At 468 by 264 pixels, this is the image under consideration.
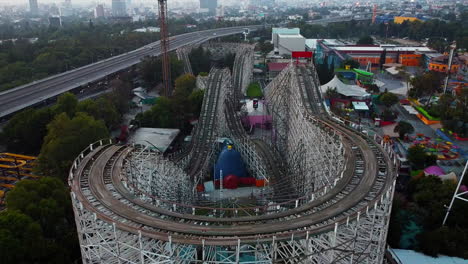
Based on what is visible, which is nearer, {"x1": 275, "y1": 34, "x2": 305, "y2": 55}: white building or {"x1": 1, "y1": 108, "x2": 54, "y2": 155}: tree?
{"x1": 1, "y1": 108, "x2": 54, "y2": 155}: tree

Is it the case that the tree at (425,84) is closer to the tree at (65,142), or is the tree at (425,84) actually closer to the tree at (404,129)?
the tree at (404,129)

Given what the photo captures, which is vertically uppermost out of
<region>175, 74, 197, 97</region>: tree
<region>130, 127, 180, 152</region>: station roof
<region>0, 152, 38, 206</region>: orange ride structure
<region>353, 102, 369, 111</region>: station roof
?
<region>175, 74, 197, 97</region>: tree

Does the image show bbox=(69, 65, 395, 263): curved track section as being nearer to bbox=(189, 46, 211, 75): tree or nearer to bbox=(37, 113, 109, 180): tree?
bbox=(37, 113, 109, 180): tree

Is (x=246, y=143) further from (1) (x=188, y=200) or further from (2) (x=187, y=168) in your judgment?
(1) (x=188, y=200)

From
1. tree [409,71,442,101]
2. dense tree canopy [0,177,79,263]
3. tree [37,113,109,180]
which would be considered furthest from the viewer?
tree [409,71,442,101]

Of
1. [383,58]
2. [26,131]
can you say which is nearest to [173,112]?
[26,131]

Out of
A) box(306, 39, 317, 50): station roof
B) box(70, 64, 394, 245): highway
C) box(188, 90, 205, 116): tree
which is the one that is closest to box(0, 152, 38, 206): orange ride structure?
box(70, 64, 394, 245): highway

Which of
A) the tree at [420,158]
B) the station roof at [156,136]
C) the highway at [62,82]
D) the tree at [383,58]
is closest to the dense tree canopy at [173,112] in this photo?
the station roof at [156,136]
